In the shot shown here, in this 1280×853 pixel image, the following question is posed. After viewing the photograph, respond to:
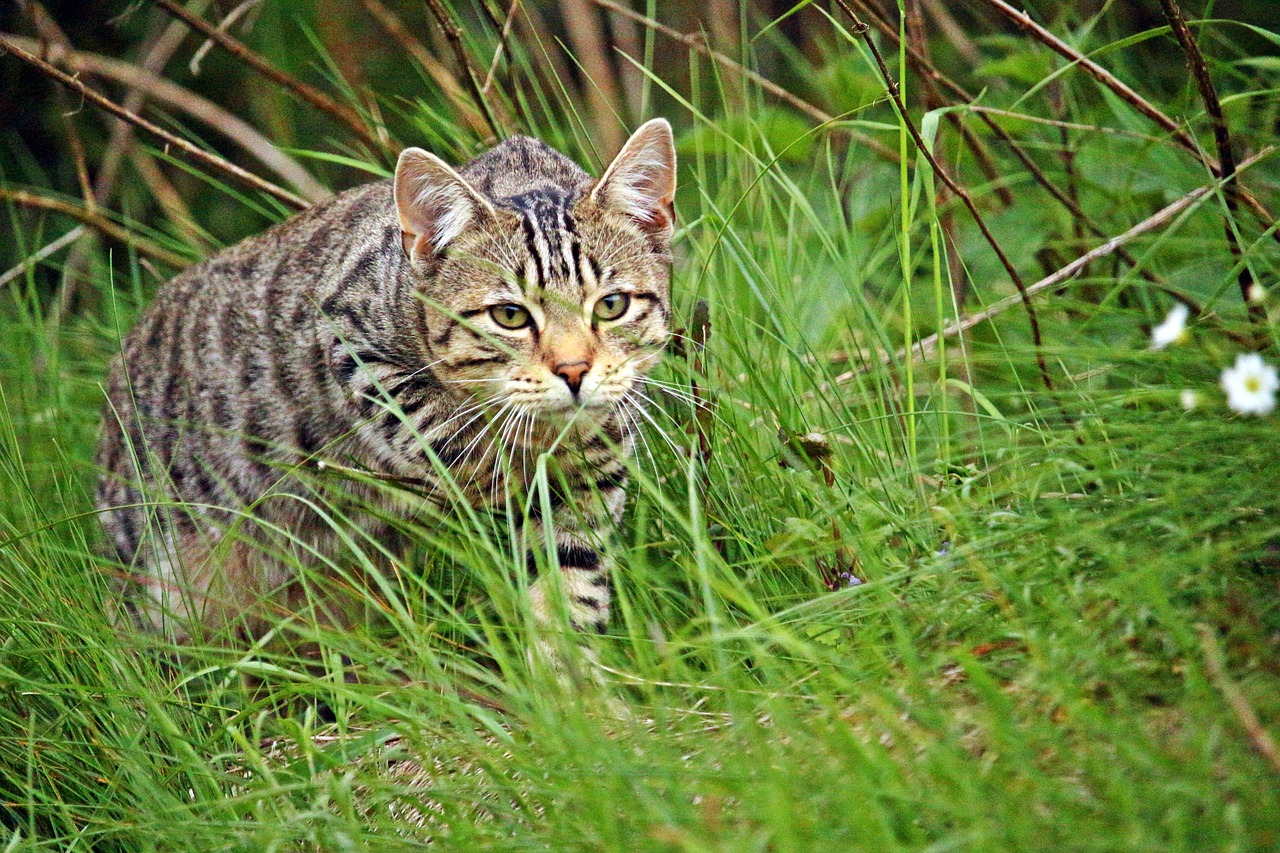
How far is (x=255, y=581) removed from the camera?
121 inches

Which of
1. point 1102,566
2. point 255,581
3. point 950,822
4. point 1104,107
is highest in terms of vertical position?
point 1104,107

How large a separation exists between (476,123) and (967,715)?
7.95 feet

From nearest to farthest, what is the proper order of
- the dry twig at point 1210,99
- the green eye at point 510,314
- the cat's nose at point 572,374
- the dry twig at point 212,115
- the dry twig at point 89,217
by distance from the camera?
1. the dry twig at point 1210,99
2. the cat's nose at point 572,374
3. the green eye at point 510,314
4. the dry twig at point 89,217
5. the dry twig at point 212,115

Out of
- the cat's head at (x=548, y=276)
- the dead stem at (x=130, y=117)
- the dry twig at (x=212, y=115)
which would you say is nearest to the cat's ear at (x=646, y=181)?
the cat's head at (x=548, y=276)

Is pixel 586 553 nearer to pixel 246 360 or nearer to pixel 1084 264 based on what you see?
pixel 246 360

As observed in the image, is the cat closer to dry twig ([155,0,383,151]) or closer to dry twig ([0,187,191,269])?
dry twig ([155,0,383,151])

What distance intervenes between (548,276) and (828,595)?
1.14 m

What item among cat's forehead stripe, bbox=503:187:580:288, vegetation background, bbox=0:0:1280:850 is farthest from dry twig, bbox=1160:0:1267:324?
cat's forehead stripe, bbox=503:187:580:288

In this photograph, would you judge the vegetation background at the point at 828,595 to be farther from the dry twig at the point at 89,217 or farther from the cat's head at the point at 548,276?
the cat's head at the point at 548,276

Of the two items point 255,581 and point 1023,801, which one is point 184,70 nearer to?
point 255,581

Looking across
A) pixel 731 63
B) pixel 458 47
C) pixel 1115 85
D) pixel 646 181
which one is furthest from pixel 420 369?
pixel 1115 85

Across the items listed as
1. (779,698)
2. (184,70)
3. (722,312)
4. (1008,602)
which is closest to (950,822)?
(779,698)

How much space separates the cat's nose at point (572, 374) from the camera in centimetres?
253

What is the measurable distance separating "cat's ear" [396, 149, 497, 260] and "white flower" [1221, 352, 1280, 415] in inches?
63.6
